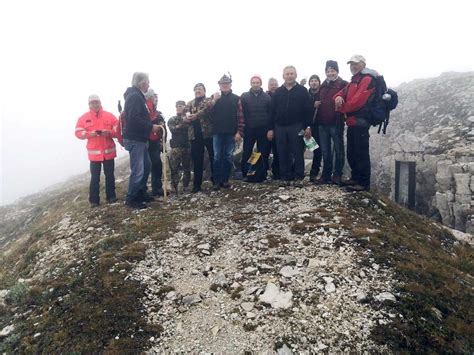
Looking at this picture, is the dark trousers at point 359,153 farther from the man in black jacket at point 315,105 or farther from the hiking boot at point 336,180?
the man in black jacket at point 315,105

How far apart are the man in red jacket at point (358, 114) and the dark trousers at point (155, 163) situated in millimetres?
6168

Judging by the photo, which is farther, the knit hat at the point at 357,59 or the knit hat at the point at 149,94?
the knit hat at the point at 149,94

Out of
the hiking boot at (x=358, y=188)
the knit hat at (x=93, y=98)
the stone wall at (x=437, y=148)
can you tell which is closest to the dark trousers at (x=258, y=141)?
the hiking boot at (x=358, y=188)

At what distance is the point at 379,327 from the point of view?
5.12m

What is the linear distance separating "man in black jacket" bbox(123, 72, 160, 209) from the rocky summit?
1159 mm

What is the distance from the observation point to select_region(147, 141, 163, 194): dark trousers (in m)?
11.6

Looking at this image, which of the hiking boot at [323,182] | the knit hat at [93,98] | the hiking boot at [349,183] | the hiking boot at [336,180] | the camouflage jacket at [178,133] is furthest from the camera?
the camouflage jacket at [178,133]

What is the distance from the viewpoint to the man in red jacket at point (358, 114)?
9.14 metres

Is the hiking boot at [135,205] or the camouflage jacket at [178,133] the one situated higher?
the camouflage jacket at [178,133]

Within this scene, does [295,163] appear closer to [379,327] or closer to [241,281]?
[241,281]

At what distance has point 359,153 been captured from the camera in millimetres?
9680

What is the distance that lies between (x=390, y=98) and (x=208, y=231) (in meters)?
6.05

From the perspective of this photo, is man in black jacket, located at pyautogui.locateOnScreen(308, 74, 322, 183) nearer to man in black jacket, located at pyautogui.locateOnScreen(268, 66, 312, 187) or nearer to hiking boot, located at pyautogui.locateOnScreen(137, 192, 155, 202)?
man in black jacket, located at pyautogui.locateOnScreen(268, 66, 312, 187)

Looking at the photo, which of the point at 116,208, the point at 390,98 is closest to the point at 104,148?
the point at 116,208
